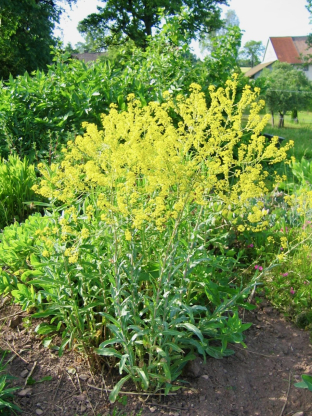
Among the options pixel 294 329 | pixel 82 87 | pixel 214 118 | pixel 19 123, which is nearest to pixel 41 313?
pixel 214 118

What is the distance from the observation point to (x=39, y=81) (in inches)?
219

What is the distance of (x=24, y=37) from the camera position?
60.0 ft

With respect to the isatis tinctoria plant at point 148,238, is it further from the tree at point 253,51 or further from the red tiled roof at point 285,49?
the tree at point 253,51

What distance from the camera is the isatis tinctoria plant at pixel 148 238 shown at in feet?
6.33

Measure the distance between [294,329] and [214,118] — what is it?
1.77 metres

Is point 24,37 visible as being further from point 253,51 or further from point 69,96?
point 253,51

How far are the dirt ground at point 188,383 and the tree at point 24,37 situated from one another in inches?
700

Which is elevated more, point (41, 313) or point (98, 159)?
point (98, 159)

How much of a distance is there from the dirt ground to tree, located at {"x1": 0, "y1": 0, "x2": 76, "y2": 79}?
1778cm

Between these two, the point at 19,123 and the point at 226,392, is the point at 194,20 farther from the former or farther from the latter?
the point at 226,392

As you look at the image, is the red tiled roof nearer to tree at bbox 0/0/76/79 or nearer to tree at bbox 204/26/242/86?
tree at bbox 0/0/76/79

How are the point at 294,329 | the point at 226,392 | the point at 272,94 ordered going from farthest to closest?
the point at 272,94, the point at 294,329, the point at 226,392

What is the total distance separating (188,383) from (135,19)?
24903mm

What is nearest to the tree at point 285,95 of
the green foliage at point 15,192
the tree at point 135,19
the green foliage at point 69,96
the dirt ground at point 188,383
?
the tree at point 135,19
